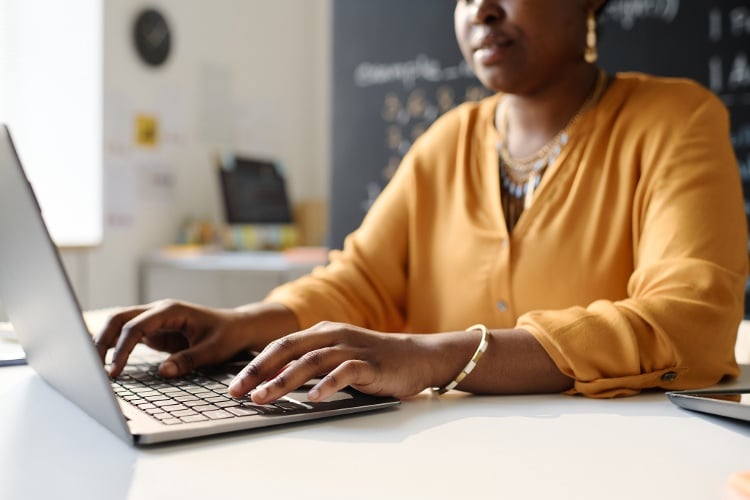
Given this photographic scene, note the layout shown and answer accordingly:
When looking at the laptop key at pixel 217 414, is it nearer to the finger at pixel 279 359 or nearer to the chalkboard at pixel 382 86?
the finger at pixel 279 359

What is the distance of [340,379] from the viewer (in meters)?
0.64

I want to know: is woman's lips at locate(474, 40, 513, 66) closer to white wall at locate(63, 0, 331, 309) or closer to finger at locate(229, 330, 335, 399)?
finger at locate(229, 330, 335, 399)

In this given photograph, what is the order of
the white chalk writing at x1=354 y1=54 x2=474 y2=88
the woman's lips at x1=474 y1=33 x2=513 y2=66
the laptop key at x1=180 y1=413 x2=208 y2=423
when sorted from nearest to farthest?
the laptop key at x1=180 y1=413 x2=208 y2=423
the woman's lips at x1=474 y1=33 x2=513 y2=66
the white chalk writing at x1=354 y1=54 x2=474 y2=88

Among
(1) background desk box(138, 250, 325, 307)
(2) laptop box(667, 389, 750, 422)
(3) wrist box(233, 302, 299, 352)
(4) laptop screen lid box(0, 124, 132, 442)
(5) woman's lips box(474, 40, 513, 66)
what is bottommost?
(1) background desk box(138, 250, 325, 307)

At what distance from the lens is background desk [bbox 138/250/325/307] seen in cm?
287

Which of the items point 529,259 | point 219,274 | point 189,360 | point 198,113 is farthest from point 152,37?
point 189,360

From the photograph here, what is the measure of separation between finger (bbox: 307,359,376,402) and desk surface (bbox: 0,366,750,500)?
2 cm

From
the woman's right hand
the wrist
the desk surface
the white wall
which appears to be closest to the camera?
the desk surface

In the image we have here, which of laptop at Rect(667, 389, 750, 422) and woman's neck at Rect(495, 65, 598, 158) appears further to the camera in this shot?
woman's neck at Rect(495, 65, 598, 158)

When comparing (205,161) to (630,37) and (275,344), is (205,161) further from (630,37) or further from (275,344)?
(275,344)

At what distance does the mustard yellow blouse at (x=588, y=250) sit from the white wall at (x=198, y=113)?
1911 millimetres

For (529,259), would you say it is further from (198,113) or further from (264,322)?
(198,113)

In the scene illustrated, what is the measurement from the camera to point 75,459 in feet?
1.72

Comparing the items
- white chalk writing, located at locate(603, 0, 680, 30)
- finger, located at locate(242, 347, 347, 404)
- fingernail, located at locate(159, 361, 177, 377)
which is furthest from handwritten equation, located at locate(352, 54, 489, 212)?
finger, located at locate(242, 347, 347, 404)
